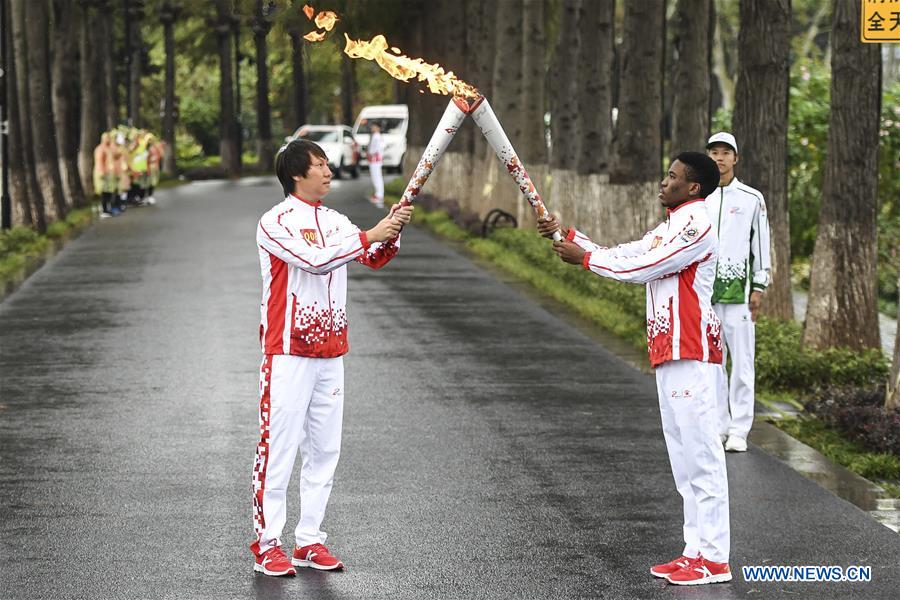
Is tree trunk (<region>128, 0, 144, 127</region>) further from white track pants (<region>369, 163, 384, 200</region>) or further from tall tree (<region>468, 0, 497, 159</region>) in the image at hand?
tall tree (<region>468, 0, 497, 159</region>)

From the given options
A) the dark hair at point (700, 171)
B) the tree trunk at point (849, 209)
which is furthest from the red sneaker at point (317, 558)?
the tree trunk at point (849, 209)

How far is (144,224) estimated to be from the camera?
31.9 metres

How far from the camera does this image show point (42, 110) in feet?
100

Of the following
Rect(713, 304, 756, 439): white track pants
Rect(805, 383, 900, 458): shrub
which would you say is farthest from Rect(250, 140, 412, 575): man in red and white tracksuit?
Rect(805, 383, 900, 458): shrub

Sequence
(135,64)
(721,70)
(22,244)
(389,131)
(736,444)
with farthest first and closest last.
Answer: (389,131)
(721,70)
(135,64)
(22,244)
(736,444)

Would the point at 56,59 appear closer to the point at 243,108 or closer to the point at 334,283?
the point at 334,283

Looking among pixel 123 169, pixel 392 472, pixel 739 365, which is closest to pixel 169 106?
pixel 123 169

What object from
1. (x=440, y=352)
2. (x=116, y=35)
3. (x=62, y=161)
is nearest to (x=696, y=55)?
(x=440, y=352)

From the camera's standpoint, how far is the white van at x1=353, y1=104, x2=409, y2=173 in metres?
59.5

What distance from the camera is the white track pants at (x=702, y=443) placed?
7781 mm

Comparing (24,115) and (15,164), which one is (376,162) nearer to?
(24,115)

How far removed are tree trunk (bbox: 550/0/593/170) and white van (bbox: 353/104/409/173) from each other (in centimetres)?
3072

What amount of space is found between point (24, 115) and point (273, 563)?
23.1 metres

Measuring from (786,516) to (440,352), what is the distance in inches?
265
